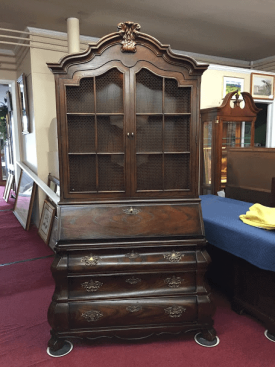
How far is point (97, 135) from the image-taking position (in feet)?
7.29

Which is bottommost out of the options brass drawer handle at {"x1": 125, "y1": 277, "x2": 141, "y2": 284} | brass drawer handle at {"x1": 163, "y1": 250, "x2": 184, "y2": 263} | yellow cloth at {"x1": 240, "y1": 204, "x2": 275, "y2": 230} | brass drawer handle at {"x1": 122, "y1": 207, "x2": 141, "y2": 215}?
brass drawer handle at {"x1": 125, "y1": 277, "x2": 141, "y2": 284}

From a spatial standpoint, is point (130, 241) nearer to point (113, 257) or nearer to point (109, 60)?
point (113, 257)

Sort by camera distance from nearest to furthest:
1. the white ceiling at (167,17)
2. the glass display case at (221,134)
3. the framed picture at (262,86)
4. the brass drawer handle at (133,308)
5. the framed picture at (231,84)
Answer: the brass drawer handle at (133,308), the white ceiling at (167,17), the glass display case at (221,134), the framed picture at (231,84), the framed picture at (262,86)

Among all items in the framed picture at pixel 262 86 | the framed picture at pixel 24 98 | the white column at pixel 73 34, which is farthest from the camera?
the framed picture at pixel 262 86

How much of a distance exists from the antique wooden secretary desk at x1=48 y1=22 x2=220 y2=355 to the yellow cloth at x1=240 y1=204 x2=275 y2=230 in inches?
19.6

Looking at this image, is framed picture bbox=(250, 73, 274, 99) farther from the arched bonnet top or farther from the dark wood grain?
the dark wood grain

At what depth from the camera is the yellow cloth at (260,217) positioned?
7.44 ft

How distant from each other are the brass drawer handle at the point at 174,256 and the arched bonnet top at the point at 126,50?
4.28ft

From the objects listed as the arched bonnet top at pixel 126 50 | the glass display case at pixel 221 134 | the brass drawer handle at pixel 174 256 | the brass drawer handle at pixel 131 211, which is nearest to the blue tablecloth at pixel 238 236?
the brass drawer handle at pixel 174 256

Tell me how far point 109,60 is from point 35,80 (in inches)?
112

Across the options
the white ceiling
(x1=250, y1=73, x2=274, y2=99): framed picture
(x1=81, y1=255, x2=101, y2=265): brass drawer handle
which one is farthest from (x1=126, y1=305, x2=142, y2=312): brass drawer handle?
(x1=250, y1=73, x2=274, y2=99): framed picture

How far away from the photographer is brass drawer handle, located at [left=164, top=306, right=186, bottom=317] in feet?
7.03

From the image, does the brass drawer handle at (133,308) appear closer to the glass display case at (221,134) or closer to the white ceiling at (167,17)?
the glass display case at (221,134)

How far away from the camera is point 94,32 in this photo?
4855 mm
